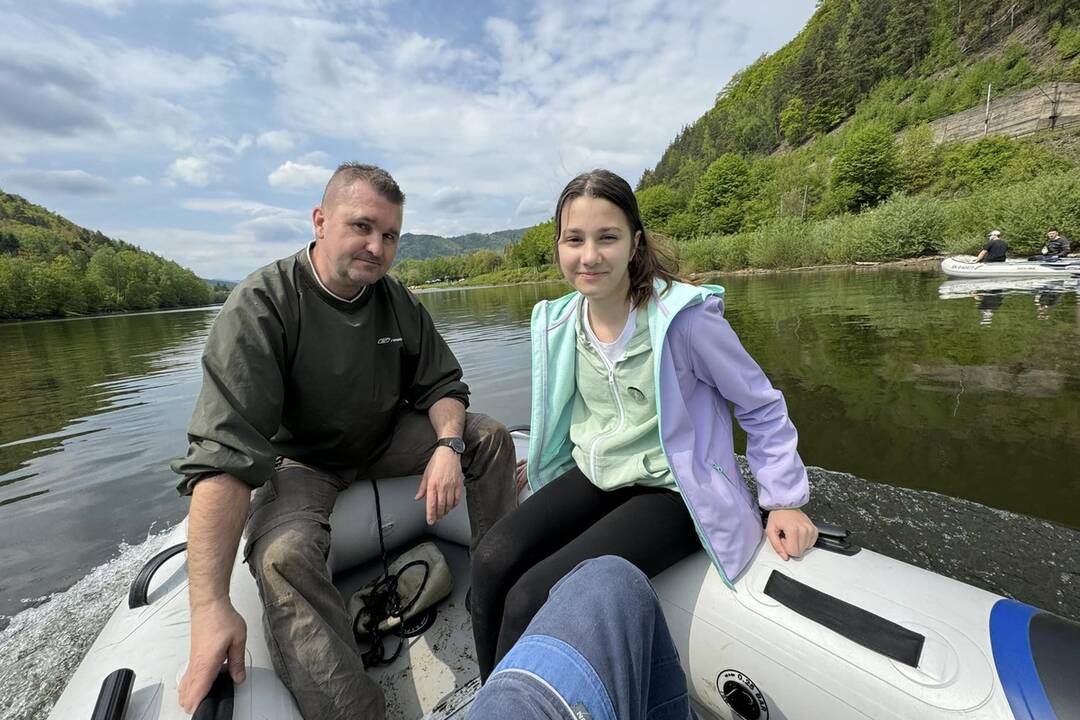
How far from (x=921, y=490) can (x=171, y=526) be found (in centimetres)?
656

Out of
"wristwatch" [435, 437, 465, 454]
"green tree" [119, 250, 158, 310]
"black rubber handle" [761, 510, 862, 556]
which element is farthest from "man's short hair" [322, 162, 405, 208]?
"green tree" [119, 250, 158, 310]

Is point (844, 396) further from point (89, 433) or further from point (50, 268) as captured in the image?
point (50, 268)

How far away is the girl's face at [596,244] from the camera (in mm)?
1801

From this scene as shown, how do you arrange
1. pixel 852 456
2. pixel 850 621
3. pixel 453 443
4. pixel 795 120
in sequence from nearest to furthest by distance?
pixel 850 621
pixel 453 443
pixel 852 456
pixel 795 120

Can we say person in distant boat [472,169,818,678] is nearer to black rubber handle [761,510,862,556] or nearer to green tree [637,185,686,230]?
black rubber handle [761,510,862,556]

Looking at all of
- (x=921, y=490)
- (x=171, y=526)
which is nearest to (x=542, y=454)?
(x=921, y=490)

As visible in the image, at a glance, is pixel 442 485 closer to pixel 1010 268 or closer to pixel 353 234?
pixel 353 234

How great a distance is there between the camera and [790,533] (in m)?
1.54

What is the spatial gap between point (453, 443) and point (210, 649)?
1172 millimetres

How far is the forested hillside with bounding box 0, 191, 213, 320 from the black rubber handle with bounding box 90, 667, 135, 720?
6474 cm

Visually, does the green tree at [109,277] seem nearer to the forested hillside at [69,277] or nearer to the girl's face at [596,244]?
the forested hillside at [69,277]

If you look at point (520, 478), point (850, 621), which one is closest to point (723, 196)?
point (520, 478)

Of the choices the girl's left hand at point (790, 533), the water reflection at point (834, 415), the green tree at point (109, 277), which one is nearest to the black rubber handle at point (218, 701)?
the girl's left hand at point (790, 533)

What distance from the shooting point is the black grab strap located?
1156 mm
